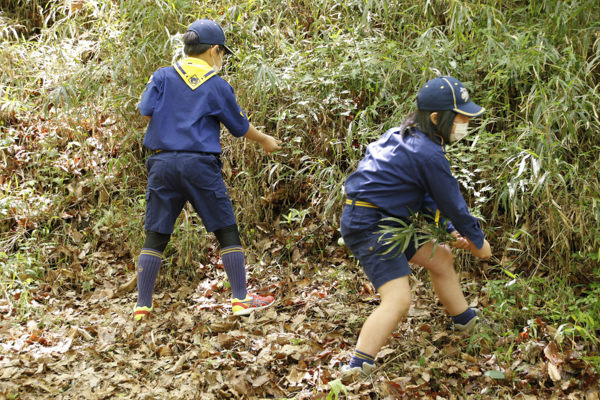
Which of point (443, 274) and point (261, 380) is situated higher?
point (443, 274)

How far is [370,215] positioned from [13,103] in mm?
4394

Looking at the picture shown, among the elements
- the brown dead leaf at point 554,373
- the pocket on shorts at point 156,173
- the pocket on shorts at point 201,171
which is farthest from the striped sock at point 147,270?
the brown dead leaf at point 554,373

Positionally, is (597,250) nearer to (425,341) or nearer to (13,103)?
(425,341)

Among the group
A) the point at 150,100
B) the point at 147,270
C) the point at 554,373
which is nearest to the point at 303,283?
the point at 147,270

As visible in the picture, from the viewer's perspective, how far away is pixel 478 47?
153 inches

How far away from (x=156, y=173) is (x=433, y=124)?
5.56ft

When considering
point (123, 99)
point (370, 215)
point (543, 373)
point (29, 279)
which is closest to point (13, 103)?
point (123, 99)

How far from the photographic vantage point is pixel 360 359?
2.56 meters

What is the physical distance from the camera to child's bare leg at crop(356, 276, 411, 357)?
253 centimetres

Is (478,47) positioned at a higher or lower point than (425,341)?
higher

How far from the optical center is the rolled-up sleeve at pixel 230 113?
10.8ft

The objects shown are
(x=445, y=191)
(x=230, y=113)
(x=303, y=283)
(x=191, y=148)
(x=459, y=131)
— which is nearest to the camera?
(x=445, y=191)

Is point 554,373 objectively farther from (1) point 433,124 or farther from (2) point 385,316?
(1) point 433,124

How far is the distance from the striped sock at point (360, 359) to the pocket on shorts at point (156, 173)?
158 cm
